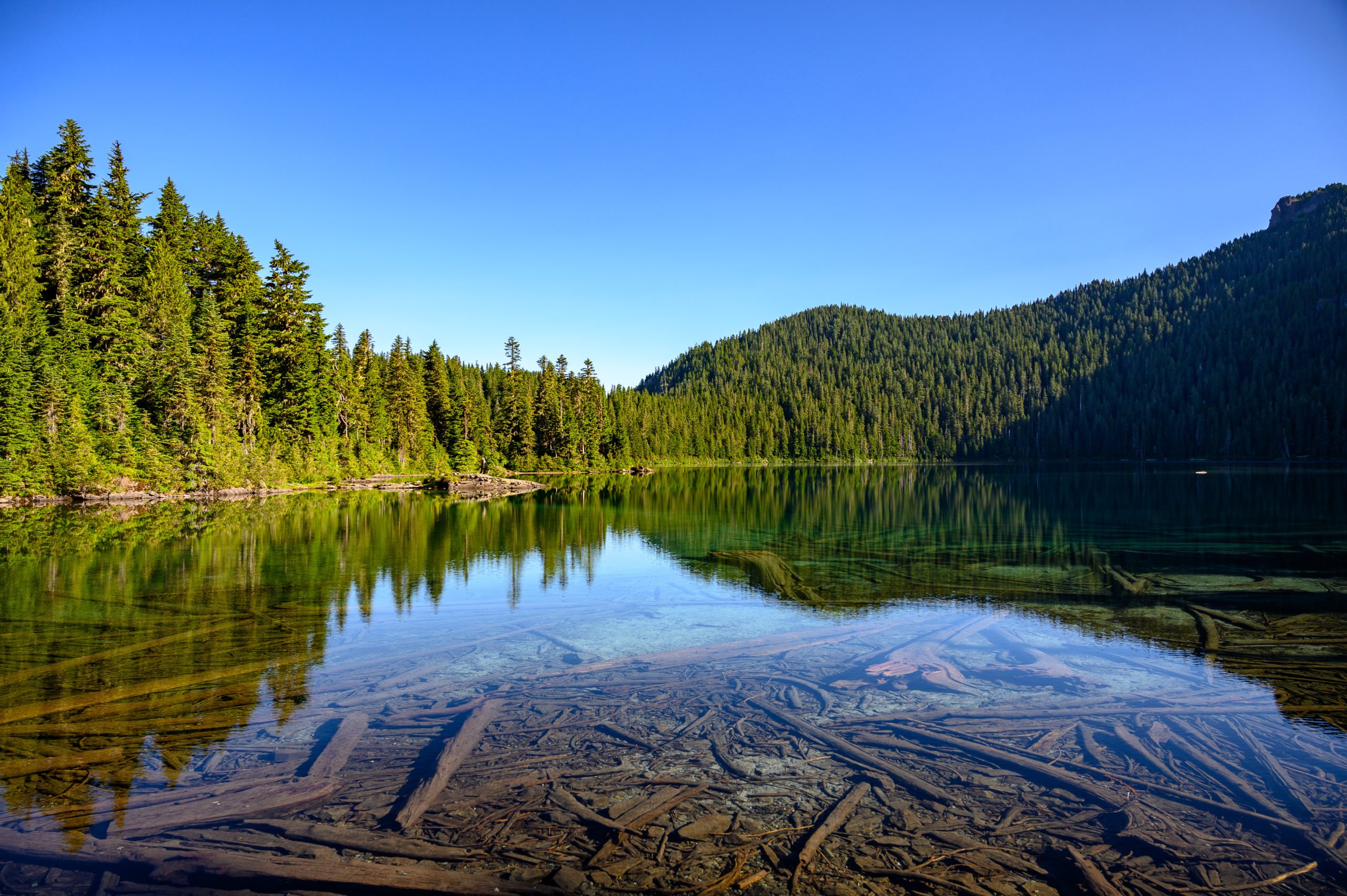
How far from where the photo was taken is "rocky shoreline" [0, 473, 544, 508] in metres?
40.9

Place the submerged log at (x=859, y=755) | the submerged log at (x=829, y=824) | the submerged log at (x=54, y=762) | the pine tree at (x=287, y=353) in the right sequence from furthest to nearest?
the pine tree at (x=287, y=353) < the submerged log at (x=54, y=762) < the submerged log at (x=859, y=755) < the submerged log at (x=829, y=824)

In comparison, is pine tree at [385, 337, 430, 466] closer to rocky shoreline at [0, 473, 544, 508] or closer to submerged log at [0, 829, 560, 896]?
rocky shoreline at [0, 473, 544, 508]

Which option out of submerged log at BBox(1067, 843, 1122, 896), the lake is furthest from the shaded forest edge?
submerged log at BBox(1067, 843, 1122, 896)

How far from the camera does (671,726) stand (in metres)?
9.43

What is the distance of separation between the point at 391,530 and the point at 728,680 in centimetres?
2498

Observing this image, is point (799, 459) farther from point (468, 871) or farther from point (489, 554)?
point (468, 871)

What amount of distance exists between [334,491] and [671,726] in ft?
190

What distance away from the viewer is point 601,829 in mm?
6680

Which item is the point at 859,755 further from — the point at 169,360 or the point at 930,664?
the point at 169,360

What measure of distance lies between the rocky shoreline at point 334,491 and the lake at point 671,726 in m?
22.9

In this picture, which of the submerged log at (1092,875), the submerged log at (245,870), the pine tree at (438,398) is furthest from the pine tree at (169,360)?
the submerged log at (1092,875)

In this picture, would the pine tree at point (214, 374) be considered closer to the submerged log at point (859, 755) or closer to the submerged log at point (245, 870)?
A: the submerged log at point (245, 870)

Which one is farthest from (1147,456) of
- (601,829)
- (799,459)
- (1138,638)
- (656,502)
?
(601,829)

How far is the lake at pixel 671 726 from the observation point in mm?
6199
